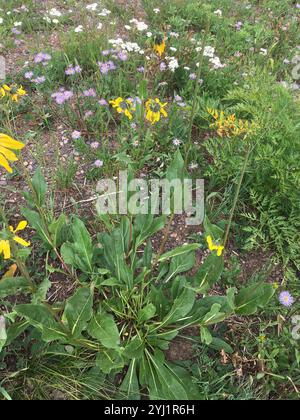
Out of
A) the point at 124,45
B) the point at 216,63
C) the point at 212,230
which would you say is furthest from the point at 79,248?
the point at 216,63

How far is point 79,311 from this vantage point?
5.58 feet

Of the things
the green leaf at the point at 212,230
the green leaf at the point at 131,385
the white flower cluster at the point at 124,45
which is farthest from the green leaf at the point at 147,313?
the white flower cluster at the point at 124,45

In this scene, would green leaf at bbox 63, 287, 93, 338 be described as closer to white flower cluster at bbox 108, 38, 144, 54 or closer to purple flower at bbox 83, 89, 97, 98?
purple flower at bbox 83, 89, 97, 98

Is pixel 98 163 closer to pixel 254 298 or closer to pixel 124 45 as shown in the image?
pixel 124 45

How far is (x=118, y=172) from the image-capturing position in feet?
8.70

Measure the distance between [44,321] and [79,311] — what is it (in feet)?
0.51

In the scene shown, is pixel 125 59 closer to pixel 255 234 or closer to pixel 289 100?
pixel 289 100

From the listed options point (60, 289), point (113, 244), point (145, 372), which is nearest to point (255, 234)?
point (113, 244)

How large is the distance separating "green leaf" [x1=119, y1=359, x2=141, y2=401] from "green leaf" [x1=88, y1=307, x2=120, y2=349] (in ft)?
0.80

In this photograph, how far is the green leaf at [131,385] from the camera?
183 centimetres

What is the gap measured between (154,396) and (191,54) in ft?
8.92

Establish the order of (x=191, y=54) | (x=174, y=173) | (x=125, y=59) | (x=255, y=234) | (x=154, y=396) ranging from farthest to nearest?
1. (x=191, y=54)
2. (x=125, y=59)
3. (x=255, y=234)
4. (x=174, y=173)
5. (x=154, y=396)

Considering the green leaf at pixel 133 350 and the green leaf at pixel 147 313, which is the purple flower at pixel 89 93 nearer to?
the green leaf at pixel 147 313

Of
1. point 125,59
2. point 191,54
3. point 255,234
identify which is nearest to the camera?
point 255,234
